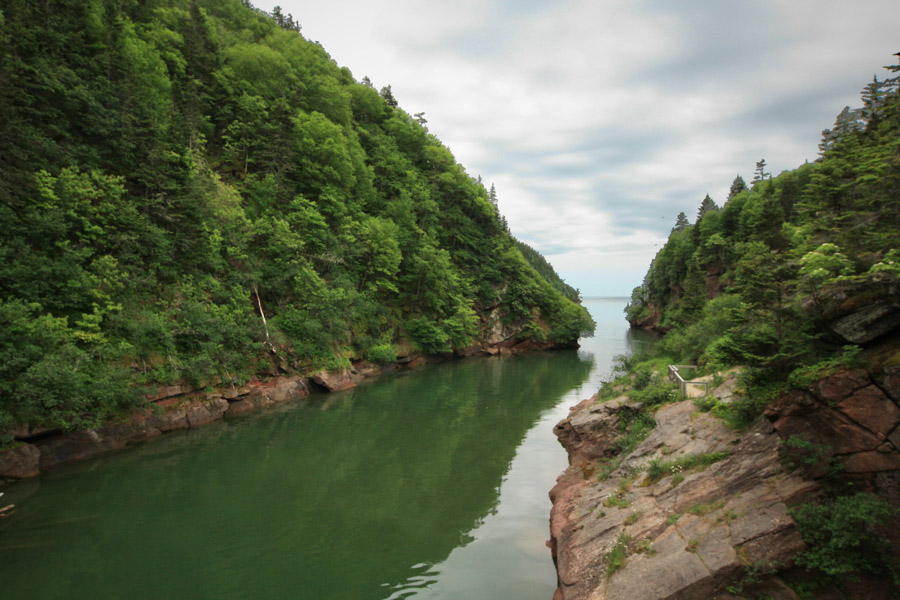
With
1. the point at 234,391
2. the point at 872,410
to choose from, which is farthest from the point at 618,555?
the point at 234,391

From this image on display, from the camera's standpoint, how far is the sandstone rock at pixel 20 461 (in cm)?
1308

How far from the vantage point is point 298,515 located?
12.1 m

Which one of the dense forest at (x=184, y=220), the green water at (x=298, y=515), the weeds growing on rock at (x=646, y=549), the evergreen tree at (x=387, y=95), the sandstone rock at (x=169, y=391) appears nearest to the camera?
the weeds growing on rock at (x=646, y=549)

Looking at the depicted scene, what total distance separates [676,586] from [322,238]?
30.0m

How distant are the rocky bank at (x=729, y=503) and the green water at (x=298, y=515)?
1.90 m

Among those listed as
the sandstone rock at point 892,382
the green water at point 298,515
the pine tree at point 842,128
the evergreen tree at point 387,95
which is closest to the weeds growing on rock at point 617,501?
the green water at point 298,515

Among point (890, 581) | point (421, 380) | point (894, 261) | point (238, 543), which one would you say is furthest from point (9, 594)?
point (421, 380)

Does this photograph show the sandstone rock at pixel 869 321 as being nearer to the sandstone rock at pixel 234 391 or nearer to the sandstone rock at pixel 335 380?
the sandstone rock at pixel 234 391

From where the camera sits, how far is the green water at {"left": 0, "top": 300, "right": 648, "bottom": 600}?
9.16 metres

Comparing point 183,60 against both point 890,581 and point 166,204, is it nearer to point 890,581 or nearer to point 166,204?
point 166,204

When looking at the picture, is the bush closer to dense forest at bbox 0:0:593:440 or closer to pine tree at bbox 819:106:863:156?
dense forest at bbox 0:0:593:440

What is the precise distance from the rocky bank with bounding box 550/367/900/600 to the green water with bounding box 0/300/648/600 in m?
1.90

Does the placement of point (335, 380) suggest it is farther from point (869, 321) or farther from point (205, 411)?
point (869, 321)

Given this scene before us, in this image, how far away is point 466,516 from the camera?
485 inches
